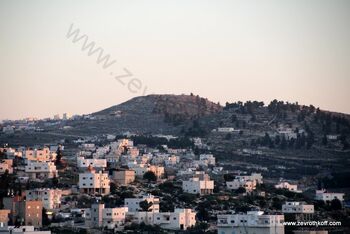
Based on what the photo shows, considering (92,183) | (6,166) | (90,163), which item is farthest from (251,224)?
(90,163)

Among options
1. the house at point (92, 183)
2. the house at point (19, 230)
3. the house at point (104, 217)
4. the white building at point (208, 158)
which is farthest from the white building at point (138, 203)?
the white building at point (208, 158)

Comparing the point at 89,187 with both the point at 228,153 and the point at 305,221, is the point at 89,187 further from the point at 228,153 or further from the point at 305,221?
the point at 228,153

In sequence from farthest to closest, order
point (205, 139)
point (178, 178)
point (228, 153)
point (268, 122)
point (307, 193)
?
point (268, 122)
point (205, 139)
point (228, 153)
point (307, 193)
point (178, 178)

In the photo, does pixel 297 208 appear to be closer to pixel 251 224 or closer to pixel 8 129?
pixel 251 224

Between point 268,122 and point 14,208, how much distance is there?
225ft

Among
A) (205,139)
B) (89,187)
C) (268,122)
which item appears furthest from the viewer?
(268,122)

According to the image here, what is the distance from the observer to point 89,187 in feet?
266

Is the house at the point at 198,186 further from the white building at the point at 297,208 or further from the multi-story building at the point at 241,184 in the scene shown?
the white building at the point at 297,208

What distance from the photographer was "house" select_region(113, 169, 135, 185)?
3398 inches

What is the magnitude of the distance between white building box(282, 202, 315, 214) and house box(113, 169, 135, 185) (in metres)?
11.4

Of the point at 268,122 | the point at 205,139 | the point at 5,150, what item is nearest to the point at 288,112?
the point at 268,122

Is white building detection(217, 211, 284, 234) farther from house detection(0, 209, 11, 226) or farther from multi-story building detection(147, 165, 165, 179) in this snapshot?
multi-story building detection(147, 165, 165, 179)

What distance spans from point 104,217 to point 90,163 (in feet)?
73.7

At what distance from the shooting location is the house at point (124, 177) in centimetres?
8631
